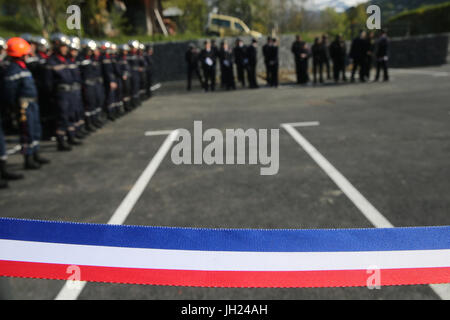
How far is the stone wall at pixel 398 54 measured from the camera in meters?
Result: 23.2

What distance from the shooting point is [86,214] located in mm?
4438

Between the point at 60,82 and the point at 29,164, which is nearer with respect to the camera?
the point at 29,164

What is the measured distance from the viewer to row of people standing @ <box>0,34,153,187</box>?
257 inches

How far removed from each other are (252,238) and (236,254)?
7 centimetres

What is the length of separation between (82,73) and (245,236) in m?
8.90

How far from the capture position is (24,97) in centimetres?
661

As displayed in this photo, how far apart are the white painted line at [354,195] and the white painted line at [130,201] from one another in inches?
96.7

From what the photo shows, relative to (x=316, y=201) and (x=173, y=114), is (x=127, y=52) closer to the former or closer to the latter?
(x=173, y=114)

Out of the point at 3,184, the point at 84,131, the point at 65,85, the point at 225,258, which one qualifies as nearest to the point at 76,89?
the point at 65,85

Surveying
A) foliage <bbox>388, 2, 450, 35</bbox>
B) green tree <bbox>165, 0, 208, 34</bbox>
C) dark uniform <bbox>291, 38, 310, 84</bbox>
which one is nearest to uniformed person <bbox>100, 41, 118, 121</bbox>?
dark uniform <bbox>291, 38, 310, 84</bbox>

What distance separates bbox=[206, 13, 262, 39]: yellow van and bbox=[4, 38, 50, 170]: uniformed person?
22011mm

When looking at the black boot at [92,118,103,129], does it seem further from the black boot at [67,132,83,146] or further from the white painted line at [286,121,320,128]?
the white painted line at [286,121,320,128]

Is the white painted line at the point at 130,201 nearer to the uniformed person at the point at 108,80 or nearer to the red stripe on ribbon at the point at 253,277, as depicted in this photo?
the red stripe on ribbon at the point at 253,277

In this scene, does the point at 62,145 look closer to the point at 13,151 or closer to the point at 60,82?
the point at 60,82
